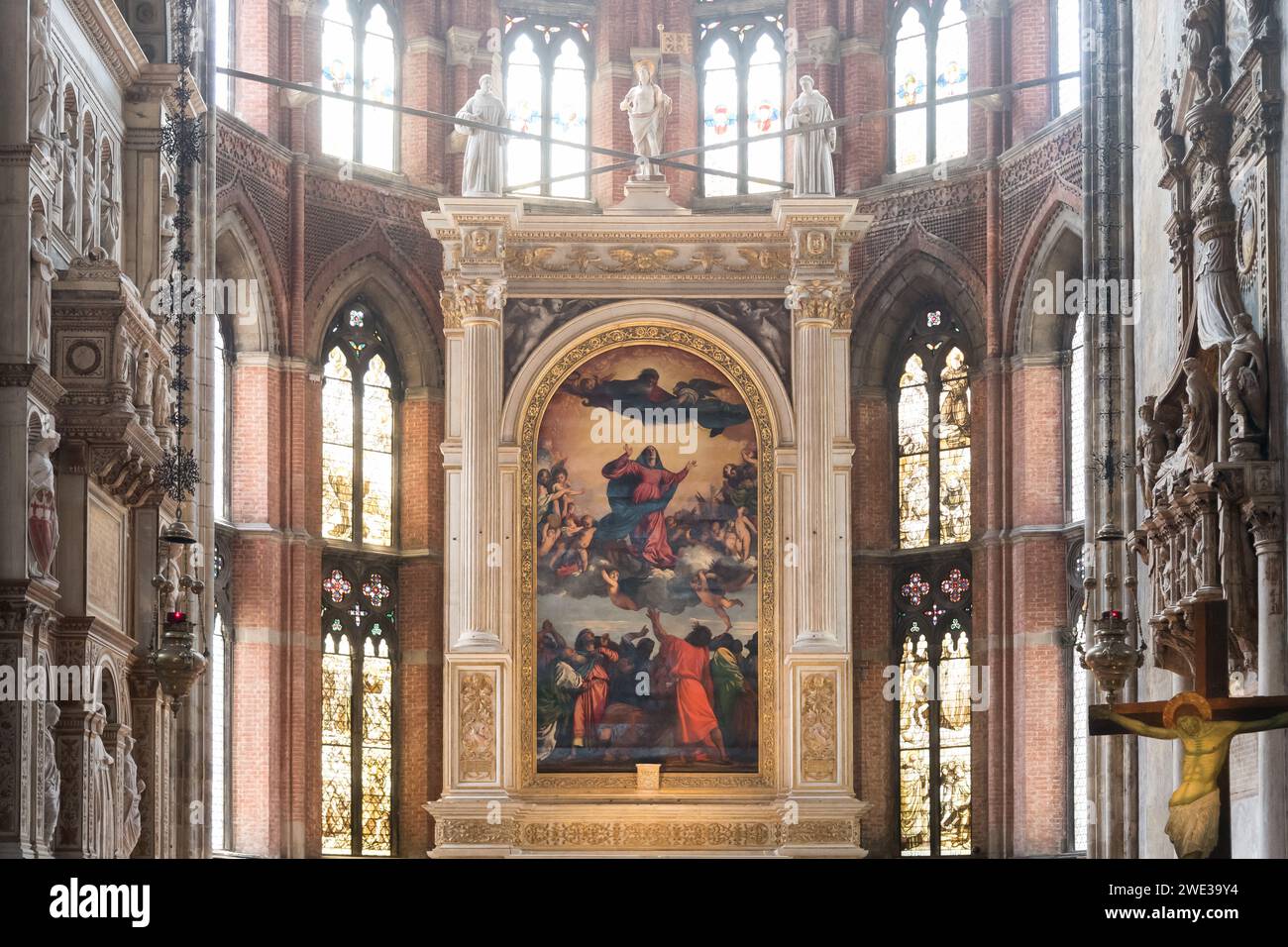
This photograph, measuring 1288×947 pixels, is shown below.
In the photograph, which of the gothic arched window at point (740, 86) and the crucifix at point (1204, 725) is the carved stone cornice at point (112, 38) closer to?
the crucifix at point (1204, 725)

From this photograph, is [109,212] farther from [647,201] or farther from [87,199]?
[647,201]

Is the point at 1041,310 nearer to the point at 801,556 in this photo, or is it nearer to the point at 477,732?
the point at 801,556

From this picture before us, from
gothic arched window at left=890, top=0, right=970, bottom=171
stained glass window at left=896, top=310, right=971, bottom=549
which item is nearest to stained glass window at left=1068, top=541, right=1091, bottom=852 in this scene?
stained glass window at left=896, top=310, right=971, bottom=549

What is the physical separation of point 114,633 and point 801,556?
10915 mm

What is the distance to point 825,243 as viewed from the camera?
30.0 metres

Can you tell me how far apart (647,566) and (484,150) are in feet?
19.5

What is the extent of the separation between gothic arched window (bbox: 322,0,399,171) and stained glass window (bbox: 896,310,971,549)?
8370 mm

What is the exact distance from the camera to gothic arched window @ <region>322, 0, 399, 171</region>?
1335 inches

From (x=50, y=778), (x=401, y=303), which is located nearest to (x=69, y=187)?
(x=50, y=778)

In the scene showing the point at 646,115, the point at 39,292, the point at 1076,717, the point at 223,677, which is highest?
the point at 646,115

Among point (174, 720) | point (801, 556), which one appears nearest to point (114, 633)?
point (174, 720)

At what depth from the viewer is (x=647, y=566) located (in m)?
30.5

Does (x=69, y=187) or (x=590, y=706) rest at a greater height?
(x=69, y=187)

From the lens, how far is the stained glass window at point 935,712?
1270 inches
